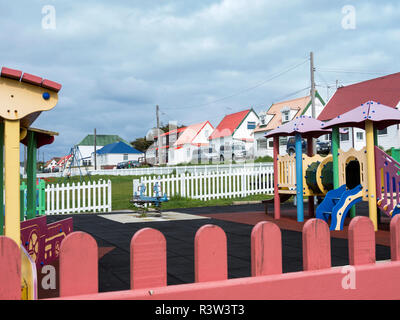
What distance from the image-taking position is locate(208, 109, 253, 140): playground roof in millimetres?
46906

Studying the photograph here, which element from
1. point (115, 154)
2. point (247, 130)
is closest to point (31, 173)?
point (247, 130)

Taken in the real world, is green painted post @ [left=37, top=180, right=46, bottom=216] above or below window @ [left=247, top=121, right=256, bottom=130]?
below

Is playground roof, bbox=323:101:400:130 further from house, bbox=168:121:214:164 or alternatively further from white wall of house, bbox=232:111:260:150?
house, bbox=168:121:214:164

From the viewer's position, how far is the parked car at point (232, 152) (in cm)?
4269

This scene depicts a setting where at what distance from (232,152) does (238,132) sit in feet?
11.0

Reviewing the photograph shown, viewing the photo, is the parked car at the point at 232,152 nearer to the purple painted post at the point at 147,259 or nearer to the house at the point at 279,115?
the house at the point at 279,115

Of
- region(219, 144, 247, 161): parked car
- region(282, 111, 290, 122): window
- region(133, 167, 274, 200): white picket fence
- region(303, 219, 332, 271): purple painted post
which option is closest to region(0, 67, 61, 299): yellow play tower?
region(303, 219, 332, 271): purple painted post

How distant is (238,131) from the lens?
46.4 metres

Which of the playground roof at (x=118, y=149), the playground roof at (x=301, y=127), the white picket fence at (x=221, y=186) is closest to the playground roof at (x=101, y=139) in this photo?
the playground roof at (x=118, y=149)

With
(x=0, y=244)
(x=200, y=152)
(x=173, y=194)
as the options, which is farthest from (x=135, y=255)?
(x=200, y=152)

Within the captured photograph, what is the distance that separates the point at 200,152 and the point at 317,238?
47714 millimetres

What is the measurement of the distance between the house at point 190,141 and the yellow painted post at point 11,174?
4785 cm

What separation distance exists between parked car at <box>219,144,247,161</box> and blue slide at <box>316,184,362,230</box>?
33.8 meters

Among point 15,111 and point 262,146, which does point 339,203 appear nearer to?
point 15,111
